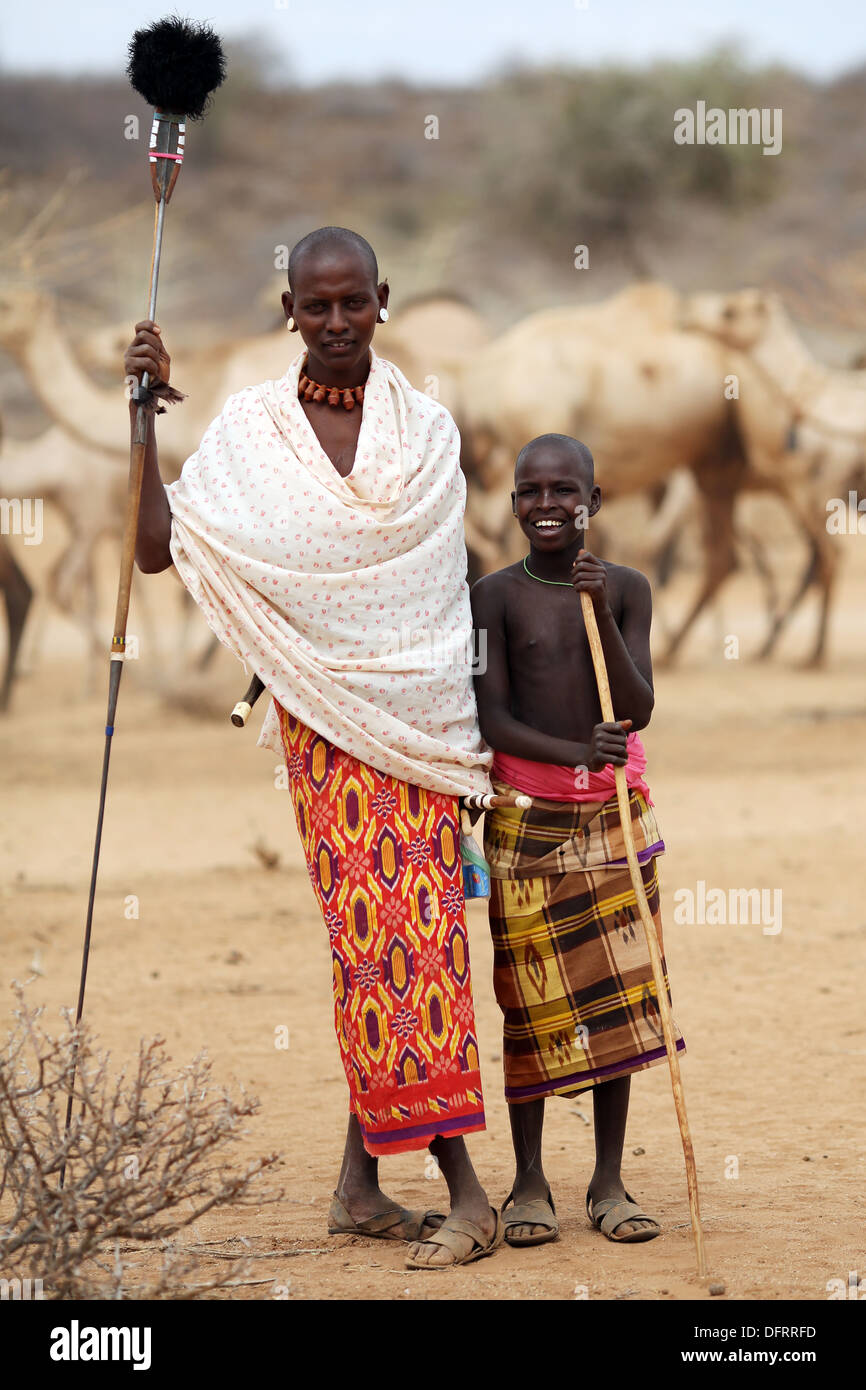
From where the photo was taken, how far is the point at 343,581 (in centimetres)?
357

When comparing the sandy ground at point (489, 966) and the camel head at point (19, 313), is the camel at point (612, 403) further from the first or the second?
the camel head at point (19, 313)

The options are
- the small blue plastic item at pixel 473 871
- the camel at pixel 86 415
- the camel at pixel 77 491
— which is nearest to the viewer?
the small blue plastic item at pixel 473 871

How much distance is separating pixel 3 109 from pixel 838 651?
21.1 meters

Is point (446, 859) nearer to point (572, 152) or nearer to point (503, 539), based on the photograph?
point (503, 539)

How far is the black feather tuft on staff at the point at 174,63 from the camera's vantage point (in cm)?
367

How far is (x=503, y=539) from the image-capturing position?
14.5 m

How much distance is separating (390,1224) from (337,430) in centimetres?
178

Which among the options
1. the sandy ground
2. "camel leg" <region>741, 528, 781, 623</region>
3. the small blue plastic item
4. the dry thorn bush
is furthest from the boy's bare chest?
"camel leg" <region>741, 528, 781, 623</region>

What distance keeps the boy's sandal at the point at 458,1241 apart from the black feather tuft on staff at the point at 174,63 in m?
2.50

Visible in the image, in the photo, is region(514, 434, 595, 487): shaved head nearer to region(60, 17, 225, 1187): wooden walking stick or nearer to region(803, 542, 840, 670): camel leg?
region(60, 17, 225, 1187): wooden walking stick

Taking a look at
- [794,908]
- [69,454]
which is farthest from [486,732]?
[69,454]

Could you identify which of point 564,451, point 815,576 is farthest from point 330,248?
point 815,576

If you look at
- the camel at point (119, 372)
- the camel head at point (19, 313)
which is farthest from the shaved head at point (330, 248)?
the camel head at point (19, 313)

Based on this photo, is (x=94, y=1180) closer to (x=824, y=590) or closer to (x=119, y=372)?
(x=119, y=372)
